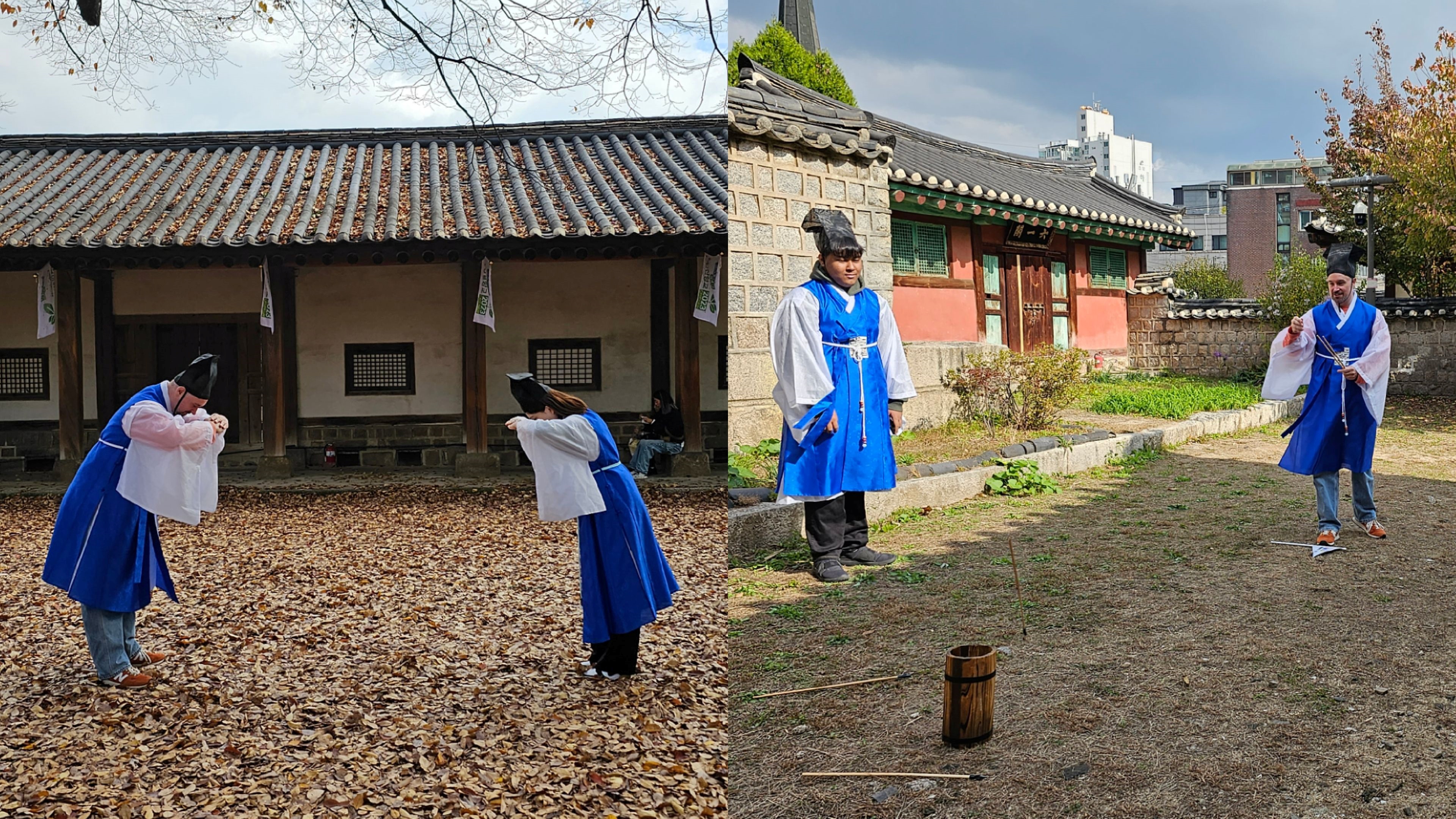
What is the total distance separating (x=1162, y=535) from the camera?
5.95 meters

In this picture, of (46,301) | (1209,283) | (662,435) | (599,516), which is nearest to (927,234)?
(662,435)

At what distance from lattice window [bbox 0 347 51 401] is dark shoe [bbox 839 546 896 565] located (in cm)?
1020

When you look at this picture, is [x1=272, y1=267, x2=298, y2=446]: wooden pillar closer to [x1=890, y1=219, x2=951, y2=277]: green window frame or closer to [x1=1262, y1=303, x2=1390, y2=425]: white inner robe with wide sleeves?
[x1=890, y1=219, x2=951, y2=277]: green window frame

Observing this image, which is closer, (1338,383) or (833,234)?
(833,234)

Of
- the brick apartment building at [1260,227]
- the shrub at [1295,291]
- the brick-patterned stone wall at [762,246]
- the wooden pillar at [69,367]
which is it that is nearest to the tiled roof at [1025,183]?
the shrub at [1295,291]

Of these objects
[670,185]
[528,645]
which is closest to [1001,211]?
[670,185]

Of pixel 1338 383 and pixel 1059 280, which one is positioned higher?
pixel 1059 280

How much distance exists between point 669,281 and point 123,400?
6.23 metres

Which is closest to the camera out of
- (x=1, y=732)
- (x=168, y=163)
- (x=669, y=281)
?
(x=1, y=732)

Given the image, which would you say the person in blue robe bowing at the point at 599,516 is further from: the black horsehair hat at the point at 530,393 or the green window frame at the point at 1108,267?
the green window frame at the point at 1108,267

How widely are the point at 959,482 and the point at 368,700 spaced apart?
428 centimetres

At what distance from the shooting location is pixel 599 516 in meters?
4.13

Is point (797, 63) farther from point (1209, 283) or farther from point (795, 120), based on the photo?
point (1209, 283)

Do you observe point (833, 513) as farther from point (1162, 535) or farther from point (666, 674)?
point (1162, 535)
